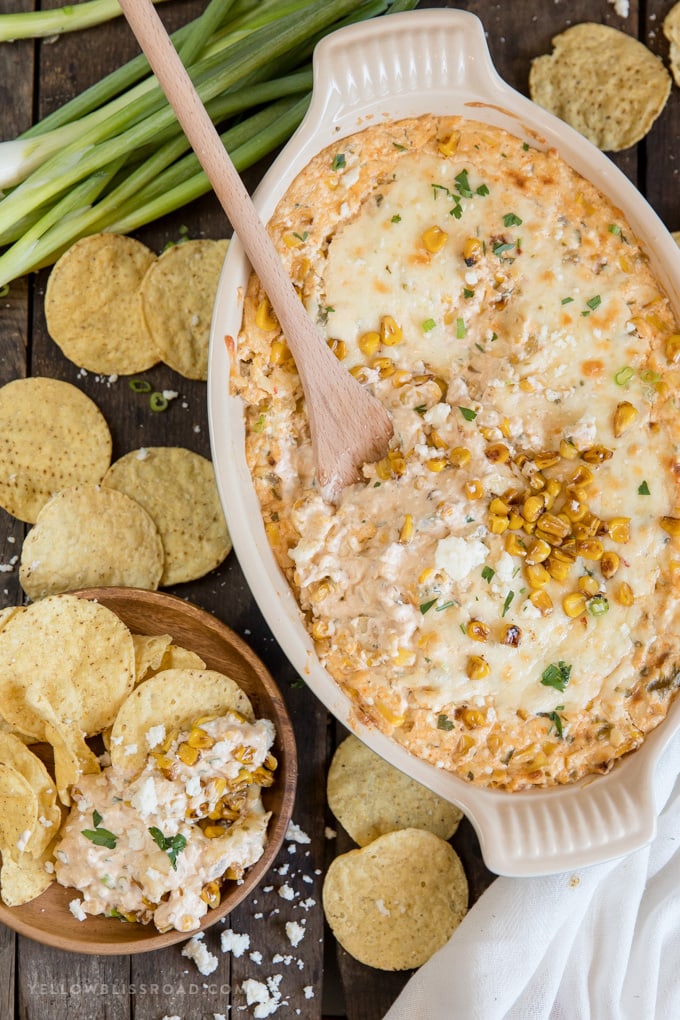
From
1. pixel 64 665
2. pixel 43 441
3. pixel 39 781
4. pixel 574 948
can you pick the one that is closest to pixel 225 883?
pixel 39 781

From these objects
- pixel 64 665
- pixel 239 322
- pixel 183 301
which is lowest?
pixel 64 665

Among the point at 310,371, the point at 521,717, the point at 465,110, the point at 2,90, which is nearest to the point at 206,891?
the point at 521,717

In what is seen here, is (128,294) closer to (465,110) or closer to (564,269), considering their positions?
(465,110)

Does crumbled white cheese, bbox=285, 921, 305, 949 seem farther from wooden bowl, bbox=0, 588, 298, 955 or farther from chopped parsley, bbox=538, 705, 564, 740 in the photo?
chopped parsley, bbox=538, 705, 564, 740

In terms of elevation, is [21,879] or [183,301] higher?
[183,301]

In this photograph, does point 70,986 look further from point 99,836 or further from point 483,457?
point 483,457

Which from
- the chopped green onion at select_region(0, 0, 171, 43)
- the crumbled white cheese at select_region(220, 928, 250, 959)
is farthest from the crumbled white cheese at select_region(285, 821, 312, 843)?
the chopped green onion at select_region(0, 0, 171, 43)
